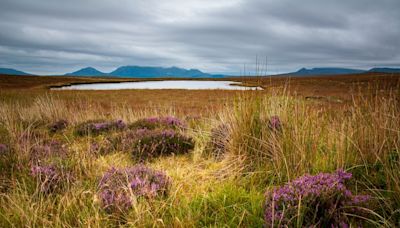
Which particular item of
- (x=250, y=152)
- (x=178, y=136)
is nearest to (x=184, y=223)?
(x=250, y=152)

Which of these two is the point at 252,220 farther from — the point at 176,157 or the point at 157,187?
the point at 176,157

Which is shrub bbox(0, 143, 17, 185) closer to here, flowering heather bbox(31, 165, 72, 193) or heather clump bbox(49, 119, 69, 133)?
flowering heather bbox(31, 165, 72, 193)

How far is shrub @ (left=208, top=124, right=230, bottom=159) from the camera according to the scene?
4.86 metres

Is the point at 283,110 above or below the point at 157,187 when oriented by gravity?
above

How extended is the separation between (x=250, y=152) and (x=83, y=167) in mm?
2474

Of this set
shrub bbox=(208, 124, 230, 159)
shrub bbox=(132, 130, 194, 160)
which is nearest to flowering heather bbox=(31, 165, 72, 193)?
shrub bbox=(132, 130, 194, 160)

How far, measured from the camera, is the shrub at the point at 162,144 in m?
5.04

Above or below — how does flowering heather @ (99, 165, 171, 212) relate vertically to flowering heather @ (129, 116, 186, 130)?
below

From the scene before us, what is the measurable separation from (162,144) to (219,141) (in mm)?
1098

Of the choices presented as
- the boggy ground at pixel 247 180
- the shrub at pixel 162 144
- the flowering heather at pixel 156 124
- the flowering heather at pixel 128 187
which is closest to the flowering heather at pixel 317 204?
the boggy ground at pixel 247 180

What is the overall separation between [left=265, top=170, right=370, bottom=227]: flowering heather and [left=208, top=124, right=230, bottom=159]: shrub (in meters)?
2.30

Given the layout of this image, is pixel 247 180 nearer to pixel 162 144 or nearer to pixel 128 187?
pixel 128 187

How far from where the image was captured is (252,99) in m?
4.26

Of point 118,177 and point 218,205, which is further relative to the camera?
point 118,177
